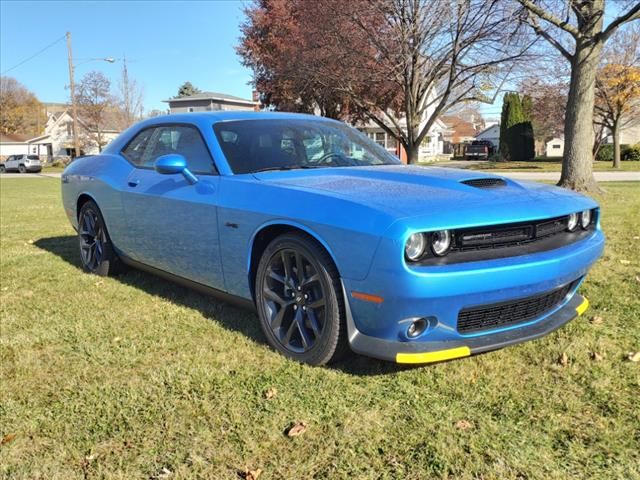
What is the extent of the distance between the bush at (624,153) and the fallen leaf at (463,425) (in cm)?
3975

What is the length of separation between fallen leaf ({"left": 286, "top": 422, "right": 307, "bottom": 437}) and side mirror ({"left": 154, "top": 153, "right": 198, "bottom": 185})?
1829mm

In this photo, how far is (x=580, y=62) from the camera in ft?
34.3

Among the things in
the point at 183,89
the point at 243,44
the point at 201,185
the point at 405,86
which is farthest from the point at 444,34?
the point at 183,89

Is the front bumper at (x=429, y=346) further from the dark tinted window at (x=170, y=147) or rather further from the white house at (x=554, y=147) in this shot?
the white house at (x=554, y=147)

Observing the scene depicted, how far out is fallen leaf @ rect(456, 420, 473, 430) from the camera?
2.39m

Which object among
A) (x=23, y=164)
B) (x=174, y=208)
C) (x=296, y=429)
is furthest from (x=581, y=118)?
(x=23, y=164)

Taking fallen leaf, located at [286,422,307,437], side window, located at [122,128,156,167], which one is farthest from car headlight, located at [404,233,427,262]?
side window, located at [122,128,156,167]

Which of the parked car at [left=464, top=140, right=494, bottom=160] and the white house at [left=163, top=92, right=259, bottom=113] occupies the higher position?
the white house at [left=163, top=92, right=259, bottom=113]

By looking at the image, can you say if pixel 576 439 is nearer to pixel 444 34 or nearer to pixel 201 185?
pixel 201 185

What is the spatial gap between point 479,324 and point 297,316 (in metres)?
0.96

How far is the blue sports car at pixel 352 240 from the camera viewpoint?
8.22 feet

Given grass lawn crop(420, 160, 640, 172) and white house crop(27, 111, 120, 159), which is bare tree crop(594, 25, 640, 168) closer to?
grass lawn crop(420, 160, 640, 172)

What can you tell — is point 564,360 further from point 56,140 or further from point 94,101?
point 56,140

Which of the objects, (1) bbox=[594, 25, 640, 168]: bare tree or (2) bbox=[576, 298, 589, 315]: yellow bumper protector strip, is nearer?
(2) bbox=[576, 298, 589, 315]: yellow bumper protector strip
